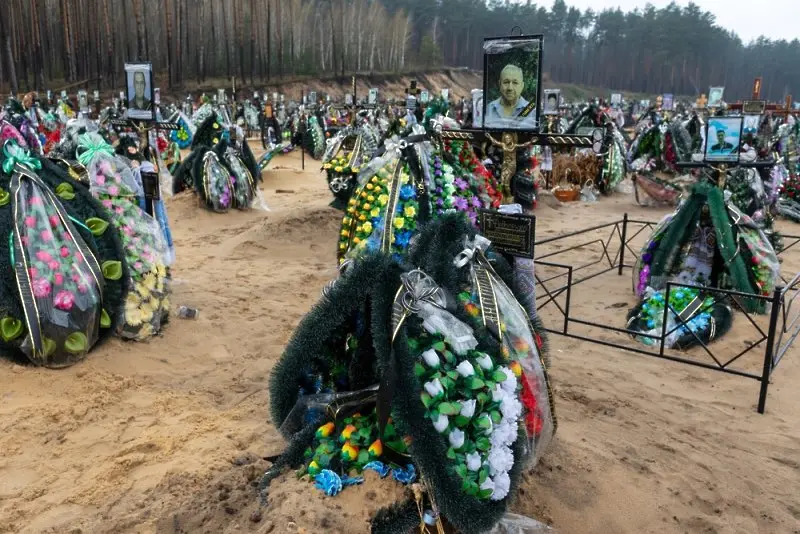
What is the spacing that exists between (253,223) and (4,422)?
7.91 meters

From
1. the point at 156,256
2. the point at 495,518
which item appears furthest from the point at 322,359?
the point at 156,256


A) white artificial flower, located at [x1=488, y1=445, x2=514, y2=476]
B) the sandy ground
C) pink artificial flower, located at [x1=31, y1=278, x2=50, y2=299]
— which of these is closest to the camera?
white artificial flower, located at [x1=488, y1=445, x2=514, y2=476]

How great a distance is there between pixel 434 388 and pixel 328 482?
1.98 feet

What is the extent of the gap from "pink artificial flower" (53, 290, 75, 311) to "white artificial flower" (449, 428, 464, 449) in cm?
A: 358

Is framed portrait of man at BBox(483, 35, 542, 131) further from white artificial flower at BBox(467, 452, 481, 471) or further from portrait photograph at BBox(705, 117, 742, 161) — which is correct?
white artificial flower at BBox(467, 452, 481, 471)

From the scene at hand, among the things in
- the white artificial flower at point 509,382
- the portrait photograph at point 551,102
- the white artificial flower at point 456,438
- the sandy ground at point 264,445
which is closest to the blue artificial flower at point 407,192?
the sandy ground at point 264,445

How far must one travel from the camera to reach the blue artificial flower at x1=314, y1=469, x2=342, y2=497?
2.58 metres

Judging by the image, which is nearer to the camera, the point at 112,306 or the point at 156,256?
the point at 112,306

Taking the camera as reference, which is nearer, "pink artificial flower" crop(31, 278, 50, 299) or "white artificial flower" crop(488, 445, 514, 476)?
"white artificial flower" crop(488, 445, 514, 476)

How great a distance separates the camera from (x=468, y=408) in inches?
97.3

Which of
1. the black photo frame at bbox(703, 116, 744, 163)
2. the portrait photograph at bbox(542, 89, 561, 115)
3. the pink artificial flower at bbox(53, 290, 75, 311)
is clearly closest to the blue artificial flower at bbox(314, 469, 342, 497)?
the pink artificial flower at bbox(53, 290, 75, 311)

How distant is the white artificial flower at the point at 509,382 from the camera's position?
8.55 feet

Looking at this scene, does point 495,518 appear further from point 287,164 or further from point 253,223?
point 287,164

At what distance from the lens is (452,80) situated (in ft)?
196
